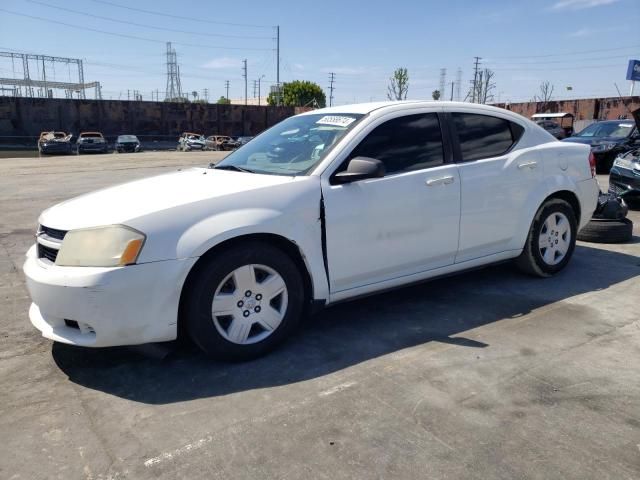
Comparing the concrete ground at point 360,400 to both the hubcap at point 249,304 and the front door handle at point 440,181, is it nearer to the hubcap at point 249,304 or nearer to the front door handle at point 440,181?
the hubcap at point 249,304

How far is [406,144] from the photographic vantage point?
3984mm

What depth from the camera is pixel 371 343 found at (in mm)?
3604

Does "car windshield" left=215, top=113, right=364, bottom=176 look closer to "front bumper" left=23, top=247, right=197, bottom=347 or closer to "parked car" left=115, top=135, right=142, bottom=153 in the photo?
"front bumper" left=23, top=247, right=197, bottom=347

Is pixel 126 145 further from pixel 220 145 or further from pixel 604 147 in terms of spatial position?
pixel 604 147

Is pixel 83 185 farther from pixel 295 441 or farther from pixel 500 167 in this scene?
pixel 295 441

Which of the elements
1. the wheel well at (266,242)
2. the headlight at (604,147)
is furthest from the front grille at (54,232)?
the headlight at (604,147)

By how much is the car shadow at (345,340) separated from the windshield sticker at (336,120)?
145 cm

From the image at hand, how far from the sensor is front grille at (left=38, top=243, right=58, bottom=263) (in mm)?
3169

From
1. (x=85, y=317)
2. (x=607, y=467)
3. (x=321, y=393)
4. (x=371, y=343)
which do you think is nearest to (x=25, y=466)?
(x=85, y=317)

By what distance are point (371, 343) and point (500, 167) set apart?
1894mm

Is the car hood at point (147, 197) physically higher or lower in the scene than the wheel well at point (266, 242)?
higher

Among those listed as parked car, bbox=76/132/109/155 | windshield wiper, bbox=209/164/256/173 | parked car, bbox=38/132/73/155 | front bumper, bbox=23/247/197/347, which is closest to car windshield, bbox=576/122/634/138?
windshield wiper, bbox=209/164/256/173

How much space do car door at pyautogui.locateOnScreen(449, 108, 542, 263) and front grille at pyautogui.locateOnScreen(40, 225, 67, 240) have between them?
2.79m

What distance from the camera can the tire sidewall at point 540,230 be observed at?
4.73m
